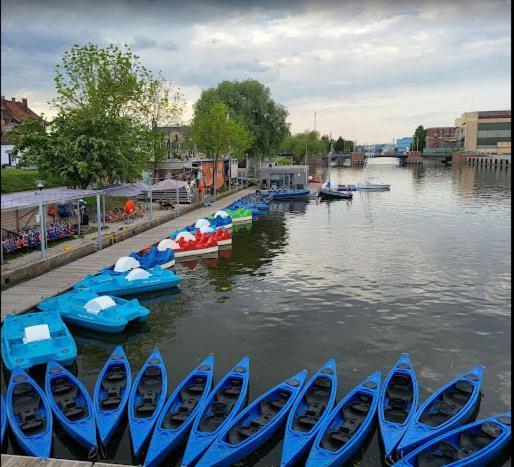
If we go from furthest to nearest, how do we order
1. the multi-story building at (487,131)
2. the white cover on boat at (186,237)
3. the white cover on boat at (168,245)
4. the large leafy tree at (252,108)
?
1. the multi-story building at (487,131)
2. the large leafy tree at (252,108)
3. the white cover on boat at (186,237)
4. the white cover on boat at (168,245)

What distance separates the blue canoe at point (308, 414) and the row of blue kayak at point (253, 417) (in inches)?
1.0

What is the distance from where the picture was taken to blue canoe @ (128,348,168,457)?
1189 centimetres

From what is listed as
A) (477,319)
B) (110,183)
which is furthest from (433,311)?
(110,183)

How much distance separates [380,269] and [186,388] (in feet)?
60.8

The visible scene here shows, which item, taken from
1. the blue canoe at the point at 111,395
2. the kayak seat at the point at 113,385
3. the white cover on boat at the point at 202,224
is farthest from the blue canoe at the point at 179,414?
the white cover on boat at the point at 202,224

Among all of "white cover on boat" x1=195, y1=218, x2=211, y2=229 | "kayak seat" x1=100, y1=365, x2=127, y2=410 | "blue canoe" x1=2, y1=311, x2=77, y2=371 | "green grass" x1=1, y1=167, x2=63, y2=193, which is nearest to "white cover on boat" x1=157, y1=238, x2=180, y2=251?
"white cover on boat" x1=195, y1=218, x2=211, y2=229

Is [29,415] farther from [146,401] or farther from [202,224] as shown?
[202,224]

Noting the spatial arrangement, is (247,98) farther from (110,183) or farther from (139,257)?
(139,257)

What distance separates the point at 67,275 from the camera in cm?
2527

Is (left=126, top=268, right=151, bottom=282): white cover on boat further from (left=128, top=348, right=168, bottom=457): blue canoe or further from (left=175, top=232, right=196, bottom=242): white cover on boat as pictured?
(left=128, top=348, right=168, bottom=457): blue canoe

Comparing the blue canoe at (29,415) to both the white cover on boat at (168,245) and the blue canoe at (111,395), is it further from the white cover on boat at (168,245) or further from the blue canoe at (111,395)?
the white cover on boat at (168,245)

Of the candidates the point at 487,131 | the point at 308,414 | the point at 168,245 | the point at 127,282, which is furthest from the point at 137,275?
the point at 487,131

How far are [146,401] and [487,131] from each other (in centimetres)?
19898

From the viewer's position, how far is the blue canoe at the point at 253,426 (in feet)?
36.4
